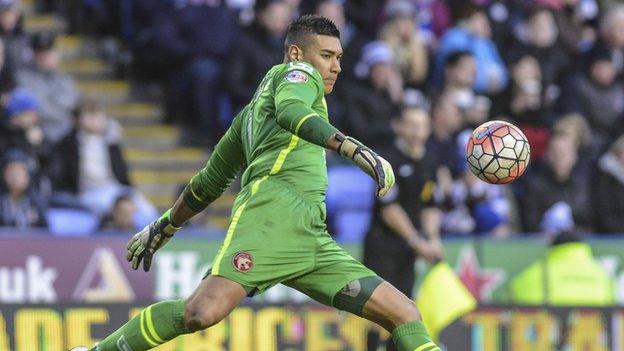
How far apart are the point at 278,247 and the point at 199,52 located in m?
8.16

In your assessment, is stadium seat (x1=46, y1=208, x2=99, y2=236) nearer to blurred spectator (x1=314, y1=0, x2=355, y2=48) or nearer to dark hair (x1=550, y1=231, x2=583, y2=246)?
blurred spectator (x1=314, y1=0, x2=355, y2=48)

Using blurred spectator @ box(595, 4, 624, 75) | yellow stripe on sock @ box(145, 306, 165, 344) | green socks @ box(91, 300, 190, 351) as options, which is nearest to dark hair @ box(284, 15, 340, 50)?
green socks @ box(91, 300, 190, 351)

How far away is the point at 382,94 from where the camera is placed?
53.2 ft

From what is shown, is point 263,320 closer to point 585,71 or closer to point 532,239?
point 532,239

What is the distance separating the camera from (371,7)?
58.4 ft

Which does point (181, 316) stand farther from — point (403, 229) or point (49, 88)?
point (49, 88)

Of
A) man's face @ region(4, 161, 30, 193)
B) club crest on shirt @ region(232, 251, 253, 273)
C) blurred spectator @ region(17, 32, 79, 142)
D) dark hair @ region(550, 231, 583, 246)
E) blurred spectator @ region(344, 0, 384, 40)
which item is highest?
blurred spectator @ region(344, 0, 384, 40)

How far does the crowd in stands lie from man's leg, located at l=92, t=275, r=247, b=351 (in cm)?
548

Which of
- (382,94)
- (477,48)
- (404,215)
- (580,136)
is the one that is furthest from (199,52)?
(580,136)

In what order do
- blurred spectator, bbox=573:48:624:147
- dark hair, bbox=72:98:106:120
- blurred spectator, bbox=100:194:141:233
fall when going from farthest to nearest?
blurred spectator, bbox=573:48:624:147 → dark hair, bbox=72:98:106:120 → blurred spectator, bbox=100:194:141:233

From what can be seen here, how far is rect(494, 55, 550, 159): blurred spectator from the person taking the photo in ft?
55.2

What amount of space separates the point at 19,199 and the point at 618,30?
316 inches

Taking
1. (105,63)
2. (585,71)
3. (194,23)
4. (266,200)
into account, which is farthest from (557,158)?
(266,200)

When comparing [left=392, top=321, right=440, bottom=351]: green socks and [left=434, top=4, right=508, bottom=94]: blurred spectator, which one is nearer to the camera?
[left=392, top=321, right=440, bottom=351]: green socks
